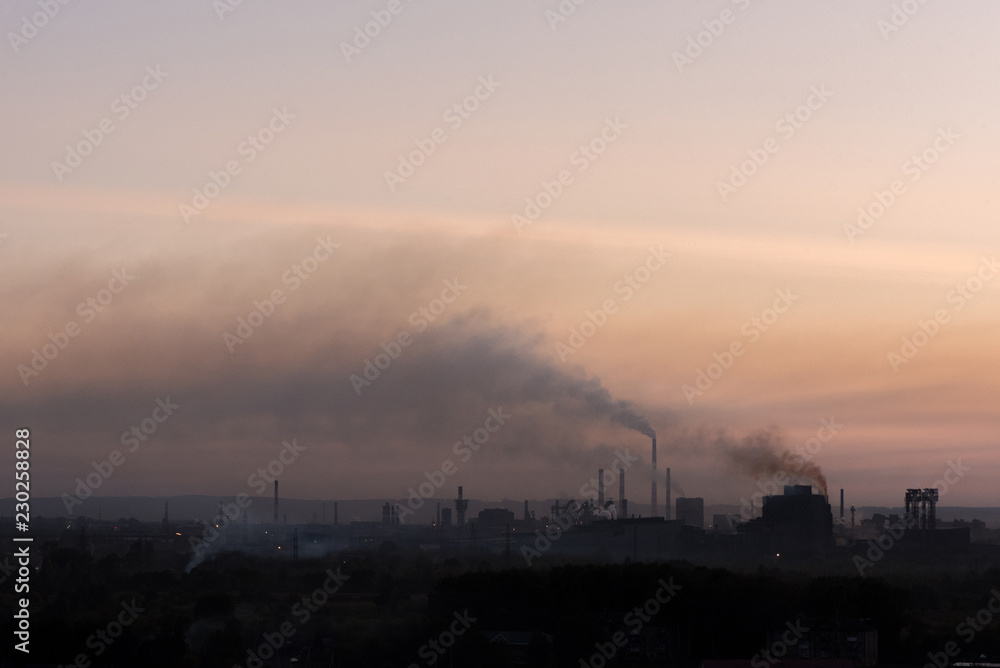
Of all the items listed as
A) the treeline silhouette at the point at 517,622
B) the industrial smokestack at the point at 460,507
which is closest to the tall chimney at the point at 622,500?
the industrial smokestack at the point at 460,507

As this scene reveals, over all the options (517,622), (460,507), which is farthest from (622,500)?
(517,622)

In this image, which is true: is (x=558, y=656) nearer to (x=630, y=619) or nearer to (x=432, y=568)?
(x=630, y=619)

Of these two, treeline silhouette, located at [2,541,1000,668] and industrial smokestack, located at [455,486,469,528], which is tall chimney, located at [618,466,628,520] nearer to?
industrial smokestack, located at [455,486,469,528]

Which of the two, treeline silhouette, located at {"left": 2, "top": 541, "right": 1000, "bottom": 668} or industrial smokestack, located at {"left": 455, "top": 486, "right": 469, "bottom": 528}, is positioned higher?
industrial smokestack, located at {"left": 455, "top": 486, "right": 469, "bottom": 528}

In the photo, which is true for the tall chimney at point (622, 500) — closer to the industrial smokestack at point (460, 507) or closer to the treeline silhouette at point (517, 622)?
the industrial smokestack at point (460, 507)

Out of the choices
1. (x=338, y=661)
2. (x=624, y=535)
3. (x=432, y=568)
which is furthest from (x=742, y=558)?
(x=338, y=661)

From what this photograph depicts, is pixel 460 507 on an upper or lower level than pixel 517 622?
upper

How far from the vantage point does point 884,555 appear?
127188mm

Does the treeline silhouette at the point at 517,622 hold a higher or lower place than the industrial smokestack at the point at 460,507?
lower

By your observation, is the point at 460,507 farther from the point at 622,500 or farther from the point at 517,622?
the point at 517,622

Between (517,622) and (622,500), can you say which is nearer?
(517,622)

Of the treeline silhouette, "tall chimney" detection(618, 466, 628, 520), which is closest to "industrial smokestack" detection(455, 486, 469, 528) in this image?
"tall chimney" detection(618, 466, 628, 520)

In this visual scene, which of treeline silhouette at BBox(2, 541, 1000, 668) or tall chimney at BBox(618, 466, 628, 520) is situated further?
tall chimney at BBox(618, 466, 628, 520)

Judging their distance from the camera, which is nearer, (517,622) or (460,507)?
(517,622)
